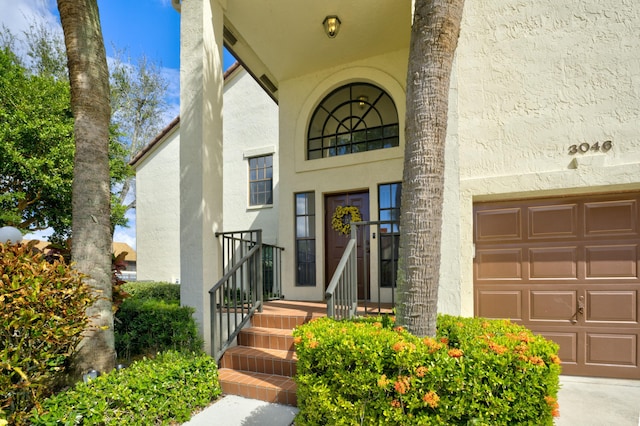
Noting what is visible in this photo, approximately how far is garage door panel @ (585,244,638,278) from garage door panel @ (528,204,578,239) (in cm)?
30

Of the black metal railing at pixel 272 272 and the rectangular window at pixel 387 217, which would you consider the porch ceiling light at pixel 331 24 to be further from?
the black metal railing at pixel 272 272

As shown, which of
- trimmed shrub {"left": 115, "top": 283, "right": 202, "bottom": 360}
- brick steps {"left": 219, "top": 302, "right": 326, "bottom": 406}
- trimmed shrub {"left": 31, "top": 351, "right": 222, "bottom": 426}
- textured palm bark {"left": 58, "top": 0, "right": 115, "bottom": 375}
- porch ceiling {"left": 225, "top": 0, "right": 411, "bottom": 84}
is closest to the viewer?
trimmed shrub {"left": 31, "top": 351, "right": 222, "bottom": 426}

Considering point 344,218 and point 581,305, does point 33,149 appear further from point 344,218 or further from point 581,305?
point 581,305

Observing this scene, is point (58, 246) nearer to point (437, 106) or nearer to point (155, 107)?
point (437, 106)

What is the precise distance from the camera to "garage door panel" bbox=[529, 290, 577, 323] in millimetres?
4082

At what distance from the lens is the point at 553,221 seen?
4211 millimetres

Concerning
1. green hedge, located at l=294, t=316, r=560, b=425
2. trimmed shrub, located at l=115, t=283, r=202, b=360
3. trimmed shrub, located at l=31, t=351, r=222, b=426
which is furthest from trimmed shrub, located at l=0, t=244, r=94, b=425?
green hedge, located at l=294, t=316, r=560, b=425

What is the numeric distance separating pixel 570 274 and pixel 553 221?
26.8 inches

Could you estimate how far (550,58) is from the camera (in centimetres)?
417

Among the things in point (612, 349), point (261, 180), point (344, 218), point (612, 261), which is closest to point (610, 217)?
point (612, 261)

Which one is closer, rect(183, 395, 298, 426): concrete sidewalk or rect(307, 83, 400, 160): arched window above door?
rect(183, 395, 298, 426): concrete sidewalk

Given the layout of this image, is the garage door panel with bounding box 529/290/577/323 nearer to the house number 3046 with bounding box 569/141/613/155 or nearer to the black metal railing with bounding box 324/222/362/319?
the house number 3046 with bounding box 569/141/613/155

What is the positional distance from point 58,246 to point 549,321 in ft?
21.6

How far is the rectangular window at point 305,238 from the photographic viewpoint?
6.49 metres
